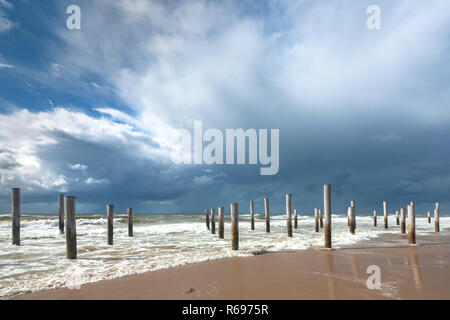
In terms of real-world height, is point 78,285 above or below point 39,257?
above

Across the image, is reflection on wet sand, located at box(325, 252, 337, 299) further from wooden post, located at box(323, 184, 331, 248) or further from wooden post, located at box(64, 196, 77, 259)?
wooden post, located at box(64, 196, 77, 259)

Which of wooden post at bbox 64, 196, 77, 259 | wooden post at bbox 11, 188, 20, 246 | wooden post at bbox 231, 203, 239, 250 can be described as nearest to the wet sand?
wooden post at bbox 231, 203, 239, 250

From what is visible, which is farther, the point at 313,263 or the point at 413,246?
the point at 413,246

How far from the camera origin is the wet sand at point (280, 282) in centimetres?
551

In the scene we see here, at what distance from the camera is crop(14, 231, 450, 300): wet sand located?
5512 mm

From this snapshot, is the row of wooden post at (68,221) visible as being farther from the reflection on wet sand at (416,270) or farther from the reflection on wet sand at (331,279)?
the reflection on wet sand at (416,270)

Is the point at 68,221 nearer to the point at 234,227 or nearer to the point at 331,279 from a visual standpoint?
the point at 234,227

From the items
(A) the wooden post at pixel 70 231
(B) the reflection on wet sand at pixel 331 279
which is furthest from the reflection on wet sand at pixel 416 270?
(A) the wooden post at pixel 70 231

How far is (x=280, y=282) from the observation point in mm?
6367
